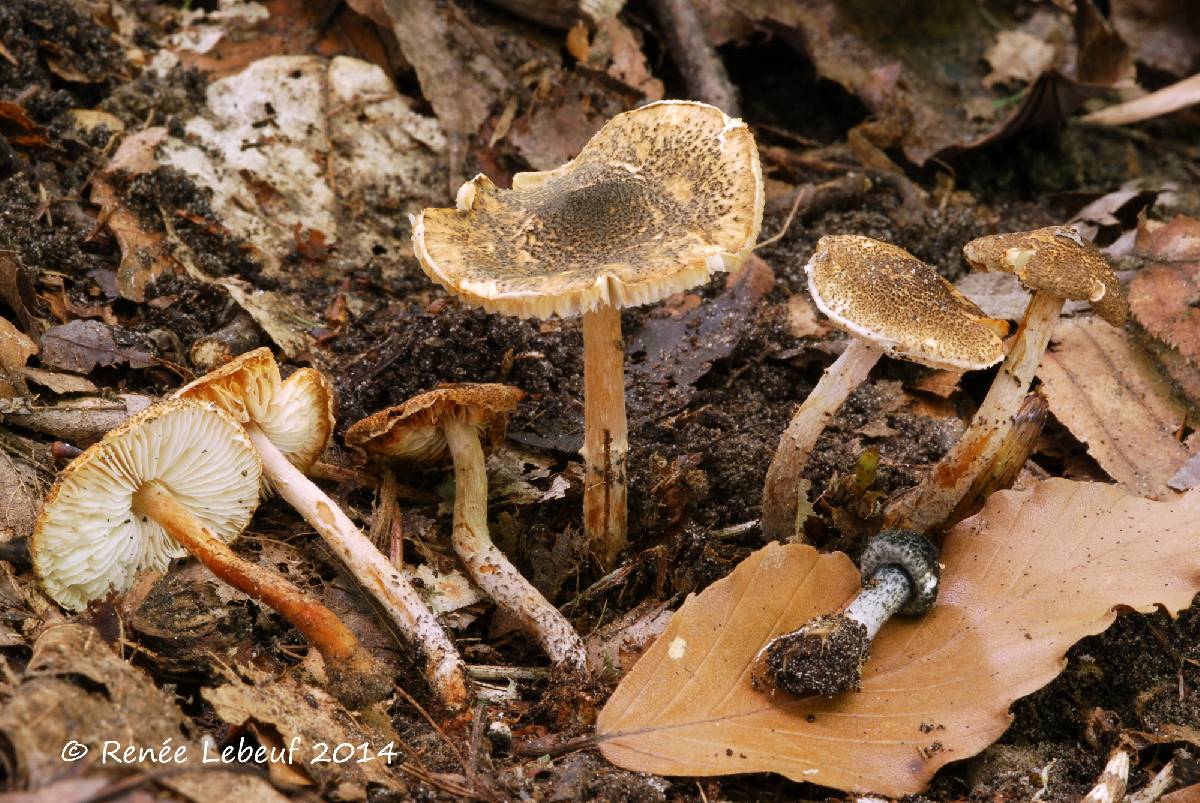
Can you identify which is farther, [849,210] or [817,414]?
[849,210]

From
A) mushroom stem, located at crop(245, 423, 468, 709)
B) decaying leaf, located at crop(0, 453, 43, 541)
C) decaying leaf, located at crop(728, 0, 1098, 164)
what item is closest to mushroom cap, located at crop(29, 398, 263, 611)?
mushroom stem, located at crop(245, 423, 468, 709)

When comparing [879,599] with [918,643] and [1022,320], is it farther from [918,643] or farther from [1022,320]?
[1022,320]

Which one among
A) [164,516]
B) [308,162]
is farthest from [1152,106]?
[164,516]

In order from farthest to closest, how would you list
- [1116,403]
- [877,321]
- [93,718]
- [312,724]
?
[1116,403], [877,321], [312,724], [93,718]

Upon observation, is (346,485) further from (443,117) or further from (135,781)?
(443,117)

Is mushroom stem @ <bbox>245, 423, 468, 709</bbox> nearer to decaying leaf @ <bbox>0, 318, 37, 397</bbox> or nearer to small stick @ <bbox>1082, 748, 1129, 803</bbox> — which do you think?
decaying leaf @ <bbox>0, 318, 37, 397</bbox>

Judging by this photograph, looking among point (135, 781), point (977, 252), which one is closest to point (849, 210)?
point (977, 252)

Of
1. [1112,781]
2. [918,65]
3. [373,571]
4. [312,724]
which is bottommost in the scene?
[1112,781]
